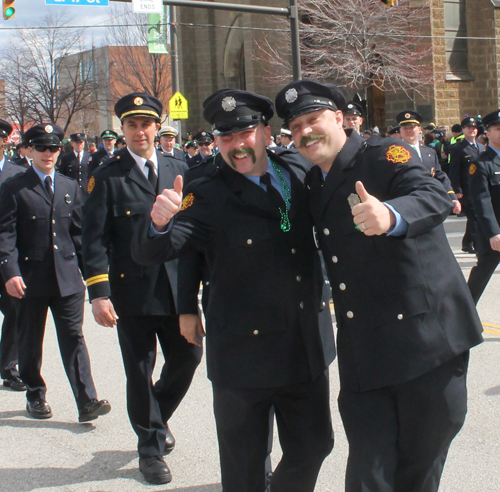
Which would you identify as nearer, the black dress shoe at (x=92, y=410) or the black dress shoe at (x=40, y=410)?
the black dress shoe at (x=92, y=410)

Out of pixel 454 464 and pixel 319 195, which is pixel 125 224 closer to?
pixel 319 195

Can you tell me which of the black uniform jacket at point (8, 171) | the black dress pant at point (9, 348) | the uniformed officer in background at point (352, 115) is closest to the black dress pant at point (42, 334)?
the black dress pant at point (9, 348)

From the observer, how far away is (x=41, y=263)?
18.4ft

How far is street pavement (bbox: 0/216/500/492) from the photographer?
4.25 meters

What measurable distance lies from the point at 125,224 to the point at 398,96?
79.6 feet

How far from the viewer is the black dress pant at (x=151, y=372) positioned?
4.41 metres

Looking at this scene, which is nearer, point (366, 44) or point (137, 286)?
point (137, 286)

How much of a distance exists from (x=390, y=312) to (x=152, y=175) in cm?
222

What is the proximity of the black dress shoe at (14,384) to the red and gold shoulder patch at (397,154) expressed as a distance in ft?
14.7

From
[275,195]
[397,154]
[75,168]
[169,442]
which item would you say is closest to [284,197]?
[275,195]

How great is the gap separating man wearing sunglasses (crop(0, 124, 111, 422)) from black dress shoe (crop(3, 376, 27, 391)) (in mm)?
685

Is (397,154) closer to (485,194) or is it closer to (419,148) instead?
(485,194)

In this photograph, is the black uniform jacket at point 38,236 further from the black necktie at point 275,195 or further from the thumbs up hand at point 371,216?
the thumbs up hand at point 371,216

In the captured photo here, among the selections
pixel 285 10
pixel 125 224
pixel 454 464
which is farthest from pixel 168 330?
pixel 285 10
